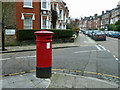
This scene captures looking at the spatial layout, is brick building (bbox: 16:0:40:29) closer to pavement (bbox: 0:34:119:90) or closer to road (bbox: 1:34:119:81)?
road (bbox: 1:34:119:81)

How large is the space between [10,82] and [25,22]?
47.5 ft

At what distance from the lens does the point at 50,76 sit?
15.1 feet

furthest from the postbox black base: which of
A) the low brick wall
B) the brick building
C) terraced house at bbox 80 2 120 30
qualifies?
terraced house at bbox 80 2 120 30

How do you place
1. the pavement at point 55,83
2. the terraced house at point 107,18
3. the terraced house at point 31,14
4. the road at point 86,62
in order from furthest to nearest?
the terraced house at point 107,18
the terraced house at point 31,14
the road at point 86,62
the pavement at point 55,83

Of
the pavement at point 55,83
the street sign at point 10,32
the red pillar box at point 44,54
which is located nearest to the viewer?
the pavement at point 55,83

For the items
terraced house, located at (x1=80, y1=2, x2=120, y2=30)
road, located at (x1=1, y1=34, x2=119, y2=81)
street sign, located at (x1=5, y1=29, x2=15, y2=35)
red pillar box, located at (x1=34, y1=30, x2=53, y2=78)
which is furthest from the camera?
terraced house, located at (x1=80, y1=2, x2=120, y2=30)

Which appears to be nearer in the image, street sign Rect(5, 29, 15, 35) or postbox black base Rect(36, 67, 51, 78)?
postbox black base Rect(36, 67, 51, 78)

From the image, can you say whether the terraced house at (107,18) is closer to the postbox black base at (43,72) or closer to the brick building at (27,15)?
the brick building at (27,15)

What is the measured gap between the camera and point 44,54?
175 inches

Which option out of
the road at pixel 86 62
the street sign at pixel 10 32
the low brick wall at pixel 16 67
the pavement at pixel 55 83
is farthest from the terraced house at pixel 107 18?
the pavement at pixel 55 83

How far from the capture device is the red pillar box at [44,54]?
4.38 metres

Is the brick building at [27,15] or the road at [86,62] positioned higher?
the brick building at [27,15]

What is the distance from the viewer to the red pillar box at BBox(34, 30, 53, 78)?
4.38 m

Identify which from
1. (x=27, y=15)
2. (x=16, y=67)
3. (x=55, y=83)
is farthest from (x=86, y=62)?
(x=27, y=15)
